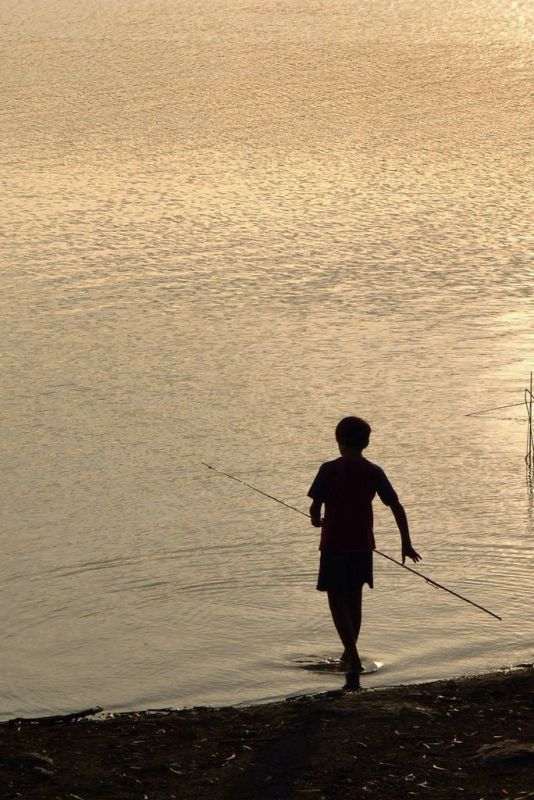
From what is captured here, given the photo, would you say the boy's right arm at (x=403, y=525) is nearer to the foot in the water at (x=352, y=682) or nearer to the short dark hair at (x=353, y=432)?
the short dark hair at (x=353, y=432)

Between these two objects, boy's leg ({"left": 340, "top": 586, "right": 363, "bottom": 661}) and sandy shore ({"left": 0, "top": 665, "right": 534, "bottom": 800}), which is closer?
sandy shore ({"left": 0, "top": 665, "right": 534, "bottom": 800})

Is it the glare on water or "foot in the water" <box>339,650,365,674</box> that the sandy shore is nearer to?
"foot in the water" <box>339,650,365,674</box>

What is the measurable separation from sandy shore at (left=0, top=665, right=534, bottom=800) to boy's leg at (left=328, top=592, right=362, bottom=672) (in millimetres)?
316

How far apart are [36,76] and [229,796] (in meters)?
19.9

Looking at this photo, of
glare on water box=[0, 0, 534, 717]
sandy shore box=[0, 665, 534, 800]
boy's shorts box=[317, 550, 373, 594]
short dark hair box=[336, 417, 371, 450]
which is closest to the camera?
sandy shore box=[0, 665, 534, 800]

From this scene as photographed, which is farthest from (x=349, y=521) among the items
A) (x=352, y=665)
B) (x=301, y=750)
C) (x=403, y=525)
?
(x=301, y=750)

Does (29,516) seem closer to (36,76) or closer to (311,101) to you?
(311,101)

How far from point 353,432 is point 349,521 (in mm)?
356

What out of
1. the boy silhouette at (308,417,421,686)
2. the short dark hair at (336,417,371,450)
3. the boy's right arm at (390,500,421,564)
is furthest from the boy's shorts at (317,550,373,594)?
the short dark hair at (336,417,371,450)

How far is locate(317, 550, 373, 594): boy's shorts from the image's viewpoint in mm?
5863

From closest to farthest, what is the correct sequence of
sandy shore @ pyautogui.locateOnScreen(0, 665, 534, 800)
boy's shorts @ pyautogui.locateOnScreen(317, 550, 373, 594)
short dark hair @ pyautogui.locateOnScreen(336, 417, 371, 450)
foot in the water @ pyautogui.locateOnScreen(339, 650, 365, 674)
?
sandy shore @ pyautogui.locateOnScreen(0, 665, 534, 800)
short dark hair @ pyautogui.locateOnScreen(336, 417, 371, 450)
boy's shorts @ pyautogui.locateOnScreen(317, 550, 373, 594)
foot in the water @ pyautogui.locateOnScreen(339, 650, 365, 674)

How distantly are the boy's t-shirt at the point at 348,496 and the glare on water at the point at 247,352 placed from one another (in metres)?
0.59

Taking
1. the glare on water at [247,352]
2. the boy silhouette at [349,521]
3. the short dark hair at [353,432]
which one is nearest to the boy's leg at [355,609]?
the boy silhouette at [349,521]

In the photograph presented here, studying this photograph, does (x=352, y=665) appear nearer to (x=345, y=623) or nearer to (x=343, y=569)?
(x=345, y=623)
